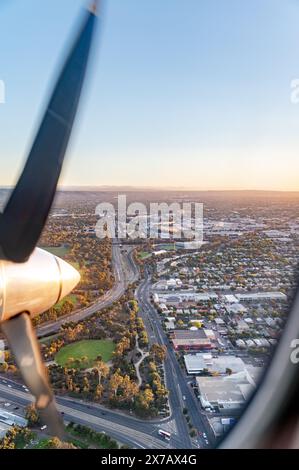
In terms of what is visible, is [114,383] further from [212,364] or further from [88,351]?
[212,364]

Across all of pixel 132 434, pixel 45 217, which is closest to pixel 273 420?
pixel 45 217

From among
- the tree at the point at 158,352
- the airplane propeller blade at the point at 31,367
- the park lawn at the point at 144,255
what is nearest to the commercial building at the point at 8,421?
the tree at the point at 158,352

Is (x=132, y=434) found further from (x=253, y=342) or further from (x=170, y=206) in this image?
(x=170, y=206)

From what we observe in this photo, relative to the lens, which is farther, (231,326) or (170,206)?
(170,206)

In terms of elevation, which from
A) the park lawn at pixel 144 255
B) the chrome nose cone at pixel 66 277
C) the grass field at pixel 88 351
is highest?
the chrome nose cone at pixel 66 277

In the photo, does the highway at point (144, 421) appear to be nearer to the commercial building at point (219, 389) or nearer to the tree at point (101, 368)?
the commercial building at point (219, 389)

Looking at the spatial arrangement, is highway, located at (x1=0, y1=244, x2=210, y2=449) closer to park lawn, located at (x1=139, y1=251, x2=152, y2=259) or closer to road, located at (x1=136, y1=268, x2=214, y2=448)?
road, located at (x1=136, y1=268, x2=214, y2=448)

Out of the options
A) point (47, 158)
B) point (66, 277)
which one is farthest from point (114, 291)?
point (47, 158)
